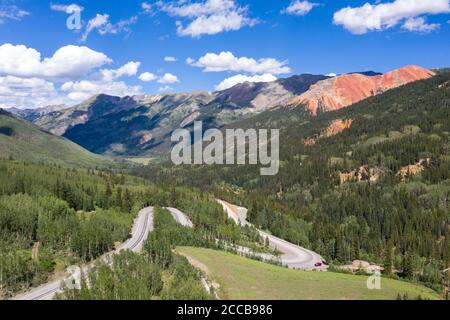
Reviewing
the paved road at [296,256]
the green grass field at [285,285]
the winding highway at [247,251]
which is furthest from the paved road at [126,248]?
the paved road at [296,256]

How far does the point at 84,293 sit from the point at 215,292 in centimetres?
2522

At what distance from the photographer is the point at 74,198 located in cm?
19375

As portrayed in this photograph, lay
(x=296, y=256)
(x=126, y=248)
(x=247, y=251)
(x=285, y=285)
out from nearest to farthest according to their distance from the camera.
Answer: (x=285, y=285), (x=126, y=248), (x=247, y=251), (x=296, y=256)

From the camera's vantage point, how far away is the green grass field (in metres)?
90.4

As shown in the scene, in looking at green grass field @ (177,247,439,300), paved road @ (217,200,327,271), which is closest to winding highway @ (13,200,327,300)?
paved road @ (217,200,327,271)

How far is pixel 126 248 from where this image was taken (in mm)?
133750

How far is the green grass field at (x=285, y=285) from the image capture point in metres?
90.4

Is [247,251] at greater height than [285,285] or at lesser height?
lesser

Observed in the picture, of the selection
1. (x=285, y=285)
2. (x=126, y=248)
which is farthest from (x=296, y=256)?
(x=285, y=285)

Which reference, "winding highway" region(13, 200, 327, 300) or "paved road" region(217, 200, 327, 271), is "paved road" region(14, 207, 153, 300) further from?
"paved road" region(217, 200, 327, 271)

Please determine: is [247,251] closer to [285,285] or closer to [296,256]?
[296,256]

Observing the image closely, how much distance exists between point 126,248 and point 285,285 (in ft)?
184

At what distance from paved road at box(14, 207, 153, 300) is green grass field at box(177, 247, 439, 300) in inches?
982
